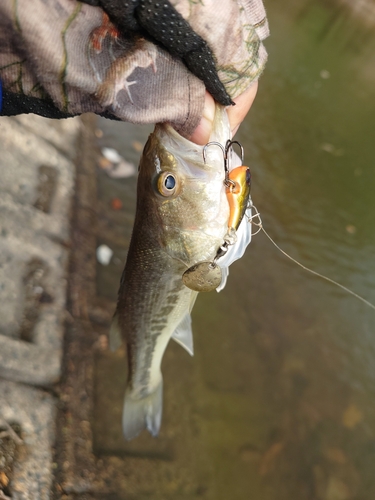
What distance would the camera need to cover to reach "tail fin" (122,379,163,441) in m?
2.57

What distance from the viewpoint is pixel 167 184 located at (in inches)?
60.5

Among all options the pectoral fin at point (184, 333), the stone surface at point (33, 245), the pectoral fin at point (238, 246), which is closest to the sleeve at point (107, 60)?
the pectoral fin at point (238, 246)

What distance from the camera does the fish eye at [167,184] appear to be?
59.5 inches

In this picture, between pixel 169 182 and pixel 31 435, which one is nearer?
pixel 169 182

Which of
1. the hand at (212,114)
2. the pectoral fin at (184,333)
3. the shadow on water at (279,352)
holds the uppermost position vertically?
the hand at (212,114)

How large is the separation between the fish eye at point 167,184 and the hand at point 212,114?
18cm

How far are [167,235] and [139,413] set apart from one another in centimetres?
152

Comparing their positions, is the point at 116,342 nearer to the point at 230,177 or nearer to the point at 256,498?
the point at 230,177

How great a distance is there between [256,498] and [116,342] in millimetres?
1989

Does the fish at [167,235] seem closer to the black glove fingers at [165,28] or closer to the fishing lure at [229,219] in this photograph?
the fishing lure at [229,219]

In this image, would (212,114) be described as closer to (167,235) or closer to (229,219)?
(229,219)

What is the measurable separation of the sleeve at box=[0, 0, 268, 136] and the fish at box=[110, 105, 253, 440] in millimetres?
162

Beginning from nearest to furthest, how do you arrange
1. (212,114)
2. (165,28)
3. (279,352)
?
(165,28)
(212,114)
(279,352)

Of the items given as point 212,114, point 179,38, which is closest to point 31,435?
point 212,114
